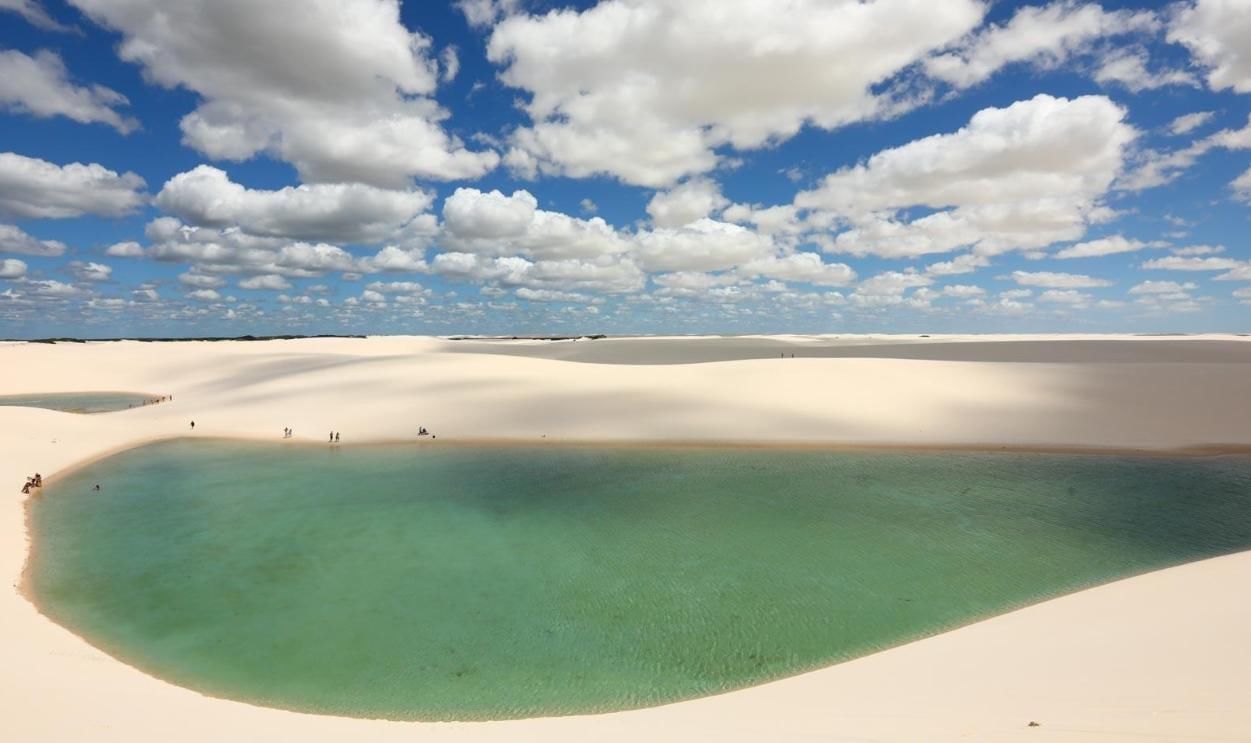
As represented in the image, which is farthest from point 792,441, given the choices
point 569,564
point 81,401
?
point 81,401

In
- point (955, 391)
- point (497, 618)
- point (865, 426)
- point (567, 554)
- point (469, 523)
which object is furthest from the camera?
point (955, 391)

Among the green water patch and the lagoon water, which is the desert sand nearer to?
the lagoon water

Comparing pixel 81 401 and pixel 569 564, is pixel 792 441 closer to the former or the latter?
pixel 569 564

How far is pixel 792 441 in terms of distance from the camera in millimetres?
34000

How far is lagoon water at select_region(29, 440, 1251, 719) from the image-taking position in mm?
11547

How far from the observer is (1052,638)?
10.1 metres

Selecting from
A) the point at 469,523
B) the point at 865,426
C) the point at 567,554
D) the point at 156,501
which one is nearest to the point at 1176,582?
the point at 567,554

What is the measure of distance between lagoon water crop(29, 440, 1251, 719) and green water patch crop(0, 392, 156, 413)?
33.8m

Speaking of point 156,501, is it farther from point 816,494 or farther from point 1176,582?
point 1176,582

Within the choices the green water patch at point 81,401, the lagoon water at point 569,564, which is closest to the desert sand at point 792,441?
the lagoon water at point 569,564

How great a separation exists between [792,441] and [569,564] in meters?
20.6

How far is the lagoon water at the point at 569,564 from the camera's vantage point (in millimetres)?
11547

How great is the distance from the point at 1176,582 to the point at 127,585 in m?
25.2

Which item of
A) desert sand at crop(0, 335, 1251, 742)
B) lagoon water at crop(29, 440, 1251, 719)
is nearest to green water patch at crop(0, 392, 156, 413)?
desert sand at crop(0, 335, 1251, 742)
